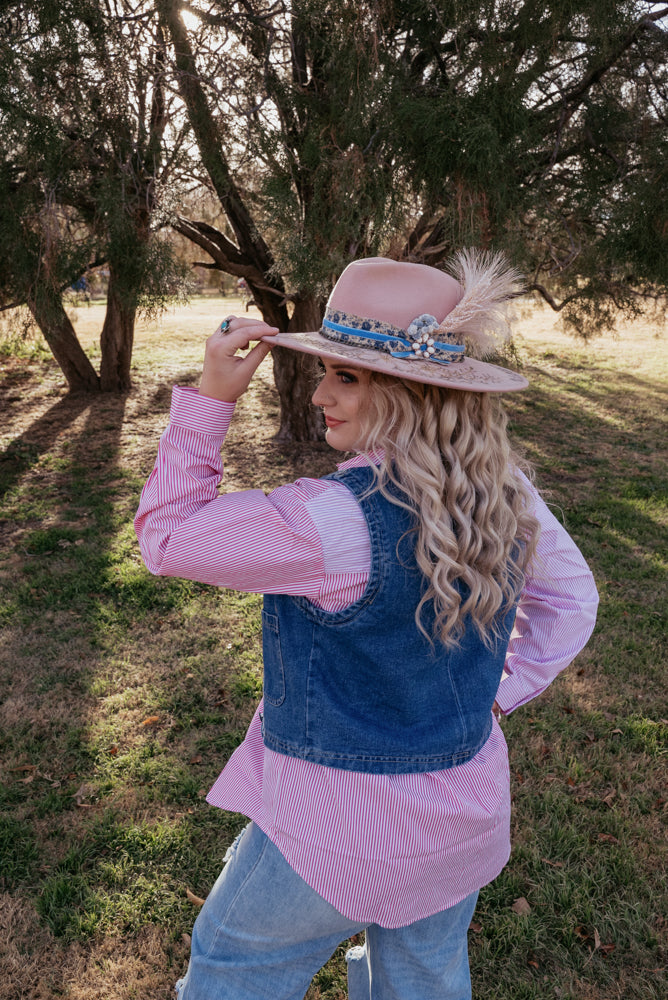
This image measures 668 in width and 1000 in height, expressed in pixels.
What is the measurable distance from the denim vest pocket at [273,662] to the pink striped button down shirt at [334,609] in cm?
9

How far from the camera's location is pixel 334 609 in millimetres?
1238

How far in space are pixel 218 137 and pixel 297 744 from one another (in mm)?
4725

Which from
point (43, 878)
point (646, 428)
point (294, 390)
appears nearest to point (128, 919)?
point (43, 878)

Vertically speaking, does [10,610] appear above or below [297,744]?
below

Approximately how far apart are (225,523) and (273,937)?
799 mm

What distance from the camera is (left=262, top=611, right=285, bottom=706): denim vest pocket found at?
1344 mm

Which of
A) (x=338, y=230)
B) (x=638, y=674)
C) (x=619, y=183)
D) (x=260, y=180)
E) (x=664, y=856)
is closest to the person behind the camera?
(x=664, y=856)

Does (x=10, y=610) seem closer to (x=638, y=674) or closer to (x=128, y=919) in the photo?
(x=128, y=919)

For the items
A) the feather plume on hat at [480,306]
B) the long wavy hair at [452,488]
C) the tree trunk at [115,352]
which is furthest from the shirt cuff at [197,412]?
the tree trunk at [115,352]

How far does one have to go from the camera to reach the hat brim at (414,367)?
1262mm

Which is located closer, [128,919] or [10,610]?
[128,919]

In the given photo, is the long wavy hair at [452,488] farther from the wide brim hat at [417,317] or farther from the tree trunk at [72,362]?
the tree trunk at [72,362]

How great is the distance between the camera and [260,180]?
4961mm

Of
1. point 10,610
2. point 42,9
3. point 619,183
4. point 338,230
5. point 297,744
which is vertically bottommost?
point 10,610
